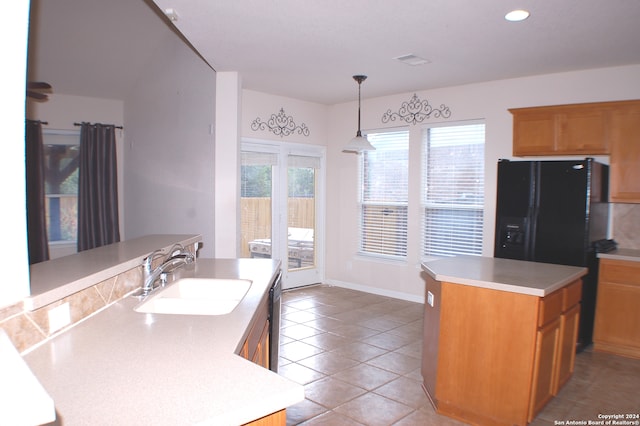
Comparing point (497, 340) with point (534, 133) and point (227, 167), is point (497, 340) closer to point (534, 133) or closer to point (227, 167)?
point (534, 133)

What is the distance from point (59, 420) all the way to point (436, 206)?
15.9 ft

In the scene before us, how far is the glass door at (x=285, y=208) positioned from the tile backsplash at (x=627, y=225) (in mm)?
3664

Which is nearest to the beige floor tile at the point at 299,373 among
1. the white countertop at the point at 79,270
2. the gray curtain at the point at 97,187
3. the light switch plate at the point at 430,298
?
the light switch plate at the point at 430,298

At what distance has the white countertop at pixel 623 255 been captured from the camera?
12.1 ft

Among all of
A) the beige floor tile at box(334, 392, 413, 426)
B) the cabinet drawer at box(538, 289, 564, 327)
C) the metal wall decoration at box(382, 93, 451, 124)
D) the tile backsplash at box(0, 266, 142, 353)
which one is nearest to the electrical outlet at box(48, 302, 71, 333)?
the tile backsplash at box(0, 266, 142, 353)

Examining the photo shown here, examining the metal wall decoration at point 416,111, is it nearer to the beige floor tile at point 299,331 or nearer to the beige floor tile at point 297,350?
the beige floor tile at point 299,331

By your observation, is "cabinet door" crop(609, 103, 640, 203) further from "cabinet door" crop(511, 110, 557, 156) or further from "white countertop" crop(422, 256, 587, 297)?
"white countertop" crop(422, 256, 587, 297)

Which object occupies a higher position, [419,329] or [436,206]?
[436,206]

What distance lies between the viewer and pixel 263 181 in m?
5.66

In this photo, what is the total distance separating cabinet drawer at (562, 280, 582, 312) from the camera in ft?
8.66

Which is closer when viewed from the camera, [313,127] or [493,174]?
[493,174]

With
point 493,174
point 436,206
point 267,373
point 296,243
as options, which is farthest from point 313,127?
point 267,373

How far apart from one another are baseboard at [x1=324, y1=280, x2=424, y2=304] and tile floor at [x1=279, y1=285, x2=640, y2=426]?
47 cm

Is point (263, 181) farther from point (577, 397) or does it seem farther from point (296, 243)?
point (577, 397)
